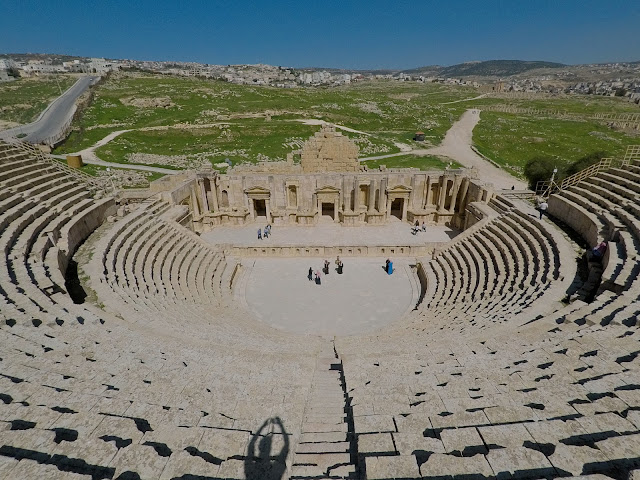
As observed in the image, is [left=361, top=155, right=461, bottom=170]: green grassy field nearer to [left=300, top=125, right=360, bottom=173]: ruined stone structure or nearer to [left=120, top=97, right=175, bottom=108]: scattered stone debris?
[left=300, top=125, right=360, bottom=173]: ruined stone structure

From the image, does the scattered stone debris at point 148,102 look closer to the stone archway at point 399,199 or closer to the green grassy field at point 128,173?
the green grassy field at point 128,173

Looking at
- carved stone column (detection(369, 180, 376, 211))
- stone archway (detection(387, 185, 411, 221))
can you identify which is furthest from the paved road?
stone archway (detection(387, 185, 411, 221))

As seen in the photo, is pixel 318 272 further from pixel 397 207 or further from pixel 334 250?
pixel 397 207

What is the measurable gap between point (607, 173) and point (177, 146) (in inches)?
1961

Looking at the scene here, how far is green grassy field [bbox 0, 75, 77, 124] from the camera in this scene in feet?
211

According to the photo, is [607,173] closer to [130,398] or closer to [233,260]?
[233,260]

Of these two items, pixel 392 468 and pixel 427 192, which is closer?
pixel 392 468

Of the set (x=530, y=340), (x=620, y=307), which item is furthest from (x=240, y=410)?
(x=620, y=307)

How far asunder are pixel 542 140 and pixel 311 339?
6666 centimetres

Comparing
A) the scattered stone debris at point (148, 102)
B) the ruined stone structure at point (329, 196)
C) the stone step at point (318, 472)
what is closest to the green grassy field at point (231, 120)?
the scattered stone debris at point (148, 102)

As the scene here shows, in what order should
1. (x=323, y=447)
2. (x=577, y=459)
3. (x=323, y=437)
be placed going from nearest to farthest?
(x=577, y=459) < (x=323, y=447) < (x=323, y=437)

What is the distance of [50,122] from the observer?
59000 mm

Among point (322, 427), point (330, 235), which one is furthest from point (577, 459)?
Result: point (330, 235)

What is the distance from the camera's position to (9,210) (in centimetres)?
1589
